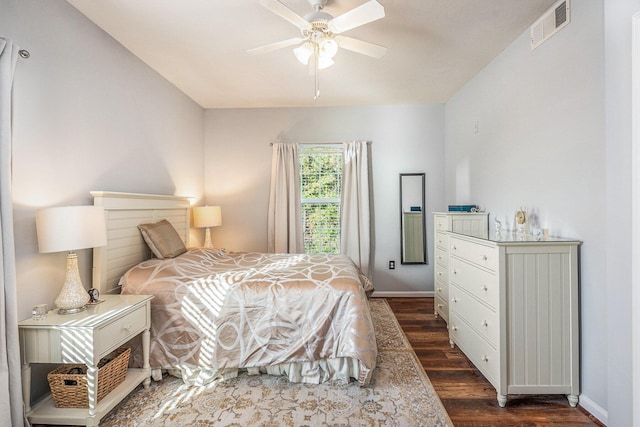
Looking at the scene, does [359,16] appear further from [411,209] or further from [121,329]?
[411,209]

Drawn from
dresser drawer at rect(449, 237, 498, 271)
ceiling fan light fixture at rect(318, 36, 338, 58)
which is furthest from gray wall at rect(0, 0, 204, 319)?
dresser drawer at rect(449, 237, 498, 271)

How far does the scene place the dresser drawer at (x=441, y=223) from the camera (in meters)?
3.18

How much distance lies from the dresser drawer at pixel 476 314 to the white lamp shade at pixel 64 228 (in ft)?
8.43

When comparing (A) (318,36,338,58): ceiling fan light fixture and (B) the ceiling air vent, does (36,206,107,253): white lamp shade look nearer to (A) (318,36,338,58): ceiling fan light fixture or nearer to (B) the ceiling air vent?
(A) (318,36,338,58): ceiling fan light fixture

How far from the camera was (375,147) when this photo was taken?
13.8 feet

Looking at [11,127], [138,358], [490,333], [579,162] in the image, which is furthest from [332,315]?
[11,127]

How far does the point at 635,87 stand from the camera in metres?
1.28

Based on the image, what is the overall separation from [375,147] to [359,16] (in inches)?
98.0

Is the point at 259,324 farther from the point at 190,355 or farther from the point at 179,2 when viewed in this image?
the point at 179,2

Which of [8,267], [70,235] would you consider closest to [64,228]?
[70,235]

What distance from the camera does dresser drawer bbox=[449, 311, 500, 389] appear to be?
1.93 m

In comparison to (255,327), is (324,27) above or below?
above

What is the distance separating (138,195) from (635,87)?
3229 mm

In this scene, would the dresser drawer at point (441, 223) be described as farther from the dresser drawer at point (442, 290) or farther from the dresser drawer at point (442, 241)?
the dresser drawer at point (442, 290)
